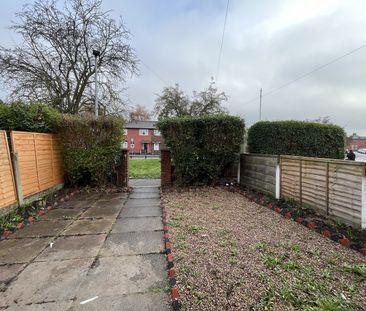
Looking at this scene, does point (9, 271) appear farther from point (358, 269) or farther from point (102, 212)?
point (358, 269)

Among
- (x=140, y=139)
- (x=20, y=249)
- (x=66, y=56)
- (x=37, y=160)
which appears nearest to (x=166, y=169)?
(x=37, y=160)

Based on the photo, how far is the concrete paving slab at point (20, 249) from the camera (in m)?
3.14

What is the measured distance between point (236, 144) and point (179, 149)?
1.97 meters

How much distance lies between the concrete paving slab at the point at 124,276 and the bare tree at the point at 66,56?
12582mm

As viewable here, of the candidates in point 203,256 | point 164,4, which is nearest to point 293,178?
point 203,256

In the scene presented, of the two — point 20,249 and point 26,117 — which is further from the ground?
point 26,117

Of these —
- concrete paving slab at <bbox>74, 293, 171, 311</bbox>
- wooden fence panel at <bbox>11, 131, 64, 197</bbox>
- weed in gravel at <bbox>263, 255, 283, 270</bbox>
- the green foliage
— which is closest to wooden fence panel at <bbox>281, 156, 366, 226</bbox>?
weed in gravel at <bbox>263, 255, 283, 270</bbox>

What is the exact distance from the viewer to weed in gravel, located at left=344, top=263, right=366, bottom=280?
2.55 meters

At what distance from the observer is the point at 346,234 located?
368 centimetres

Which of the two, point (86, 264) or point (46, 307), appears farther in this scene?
point (86, 264)

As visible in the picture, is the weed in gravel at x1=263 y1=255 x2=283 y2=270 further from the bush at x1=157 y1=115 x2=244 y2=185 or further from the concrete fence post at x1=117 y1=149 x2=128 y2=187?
the concrete fence post at x1=117 y1=149 x2=128 y2=187

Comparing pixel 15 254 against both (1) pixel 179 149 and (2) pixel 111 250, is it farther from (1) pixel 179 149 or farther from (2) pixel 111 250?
(1) pixel 179 149

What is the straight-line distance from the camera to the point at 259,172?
725 cm

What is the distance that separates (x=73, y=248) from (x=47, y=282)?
36.2 inches
